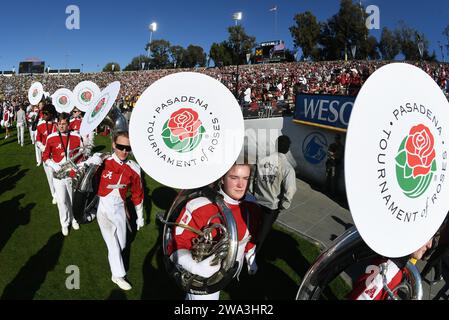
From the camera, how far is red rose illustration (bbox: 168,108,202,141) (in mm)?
2504

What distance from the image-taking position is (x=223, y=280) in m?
2.40

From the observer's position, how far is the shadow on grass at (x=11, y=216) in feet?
17.1

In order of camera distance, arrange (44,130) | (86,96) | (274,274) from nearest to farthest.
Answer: (274,274) < (44,130) < (86,96)

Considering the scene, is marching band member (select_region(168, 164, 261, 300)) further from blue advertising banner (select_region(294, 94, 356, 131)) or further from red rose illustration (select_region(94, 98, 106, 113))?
blue advertising banner (select_region(294, 94, 356, 131))

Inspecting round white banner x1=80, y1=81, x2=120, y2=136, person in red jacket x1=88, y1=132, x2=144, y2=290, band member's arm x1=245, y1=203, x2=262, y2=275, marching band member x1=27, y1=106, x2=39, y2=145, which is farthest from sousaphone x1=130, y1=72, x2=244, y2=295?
marching band member x1=27, y1=106, x2=39, y2=145

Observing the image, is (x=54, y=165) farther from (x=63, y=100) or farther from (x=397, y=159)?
(x=63, y=100)

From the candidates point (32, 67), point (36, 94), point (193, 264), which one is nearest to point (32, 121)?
point (36, 94)

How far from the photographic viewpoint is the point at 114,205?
3.80 meters

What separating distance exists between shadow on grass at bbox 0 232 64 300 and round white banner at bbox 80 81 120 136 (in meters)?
2.27

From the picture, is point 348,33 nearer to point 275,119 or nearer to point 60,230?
point 275,119

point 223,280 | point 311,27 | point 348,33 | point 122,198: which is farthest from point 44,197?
point 311,27

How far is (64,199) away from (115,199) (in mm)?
2195

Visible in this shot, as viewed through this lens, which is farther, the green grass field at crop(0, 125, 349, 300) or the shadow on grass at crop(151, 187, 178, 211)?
the shadow on grass at crop(151, 187, 178, 211)
